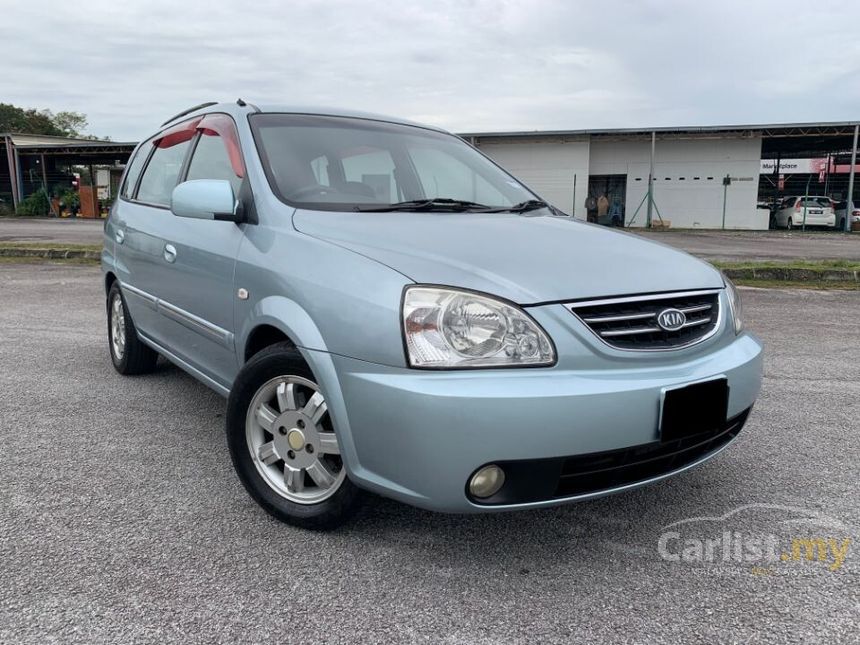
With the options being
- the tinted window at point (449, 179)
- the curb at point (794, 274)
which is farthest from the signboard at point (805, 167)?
the tinted window at point (449, 179)

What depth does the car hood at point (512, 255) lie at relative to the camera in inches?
80.1

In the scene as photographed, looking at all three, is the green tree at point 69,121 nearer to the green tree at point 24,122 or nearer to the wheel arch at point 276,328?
the green tree at point 24,122

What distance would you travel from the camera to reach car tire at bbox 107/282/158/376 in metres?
4.21

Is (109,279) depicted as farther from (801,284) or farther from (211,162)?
(801,284)

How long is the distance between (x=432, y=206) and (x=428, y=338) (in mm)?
1062

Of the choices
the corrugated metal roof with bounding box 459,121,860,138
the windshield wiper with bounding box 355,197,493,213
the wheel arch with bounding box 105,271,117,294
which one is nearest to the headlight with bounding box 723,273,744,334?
the windshield wiper with bounding box 355,197,493,213

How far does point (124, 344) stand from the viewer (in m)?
4.27

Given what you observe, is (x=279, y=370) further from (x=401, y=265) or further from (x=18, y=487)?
(x=18, y=487)

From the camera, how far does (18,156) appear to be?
32625 mm

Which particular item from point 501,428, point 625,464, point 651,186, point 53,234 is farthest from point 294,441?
→ point 651,186

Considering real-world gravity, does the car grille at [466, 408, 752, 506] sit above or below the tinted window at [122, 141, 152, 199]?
below

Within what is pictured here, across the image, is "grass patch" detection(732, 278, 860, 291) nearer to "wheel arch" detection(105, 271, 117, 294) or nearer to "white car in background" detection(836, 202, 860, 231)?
"wheel arch" detection(105, 271, 117, 294)

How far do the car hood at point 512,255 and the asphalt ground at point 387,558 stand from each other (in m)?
0.88

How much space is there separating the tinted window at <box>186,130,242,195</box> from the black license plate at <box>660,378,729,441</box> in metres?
1.92
